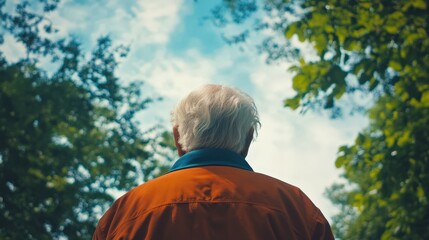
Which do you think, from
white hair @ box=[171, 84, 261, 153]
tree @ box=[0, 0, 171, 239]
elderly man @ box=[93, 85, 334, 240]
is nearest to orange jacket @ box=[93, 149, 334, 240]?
elderly man @ box=[93, 85, 334, 240]

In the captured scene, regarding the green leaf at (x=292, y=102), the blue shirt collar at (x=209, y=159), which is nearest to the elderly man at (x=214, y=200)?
the blue shirt collar at (x=209, y=159)

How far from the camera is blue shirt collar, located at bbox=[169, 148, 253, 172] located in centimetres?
166

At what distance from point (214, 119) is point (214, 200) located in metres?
0.44

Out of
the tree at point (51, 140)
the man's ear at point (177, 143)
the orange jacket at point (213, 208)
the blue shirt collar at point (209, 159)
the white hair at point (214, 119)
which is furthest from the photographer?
the tree at point (51, 140)

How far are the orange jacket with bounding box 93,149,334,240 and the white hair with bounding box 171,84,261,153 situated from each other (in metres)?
0.10

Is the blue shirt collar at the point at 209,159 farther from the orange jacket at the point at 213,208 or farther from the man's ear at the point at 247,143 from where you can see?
the man's ear at the point at 247,143

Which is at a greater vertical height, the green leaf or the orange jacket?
the green leaf

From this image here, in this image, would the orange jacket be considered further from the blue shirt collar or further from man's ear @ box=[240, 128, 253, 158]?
man's ear @ box=[240, 128, 253, 158]

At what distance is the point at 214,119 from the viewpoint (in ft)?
5.89

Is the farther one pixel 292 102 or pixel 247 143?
pixel 292 102

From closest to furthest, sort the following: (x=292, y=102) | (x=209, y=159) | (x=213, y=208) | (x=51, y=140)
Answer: (x=213, y=208)
(x=209, y=159)
(x=292, y=102)
(x=51, y=140)

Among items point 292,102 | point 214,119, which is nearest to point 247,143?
point 214,119

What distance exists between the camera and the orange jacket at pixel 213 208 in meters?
1.45

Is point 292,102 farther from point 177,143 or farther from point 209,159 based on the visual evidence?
point 209,159
